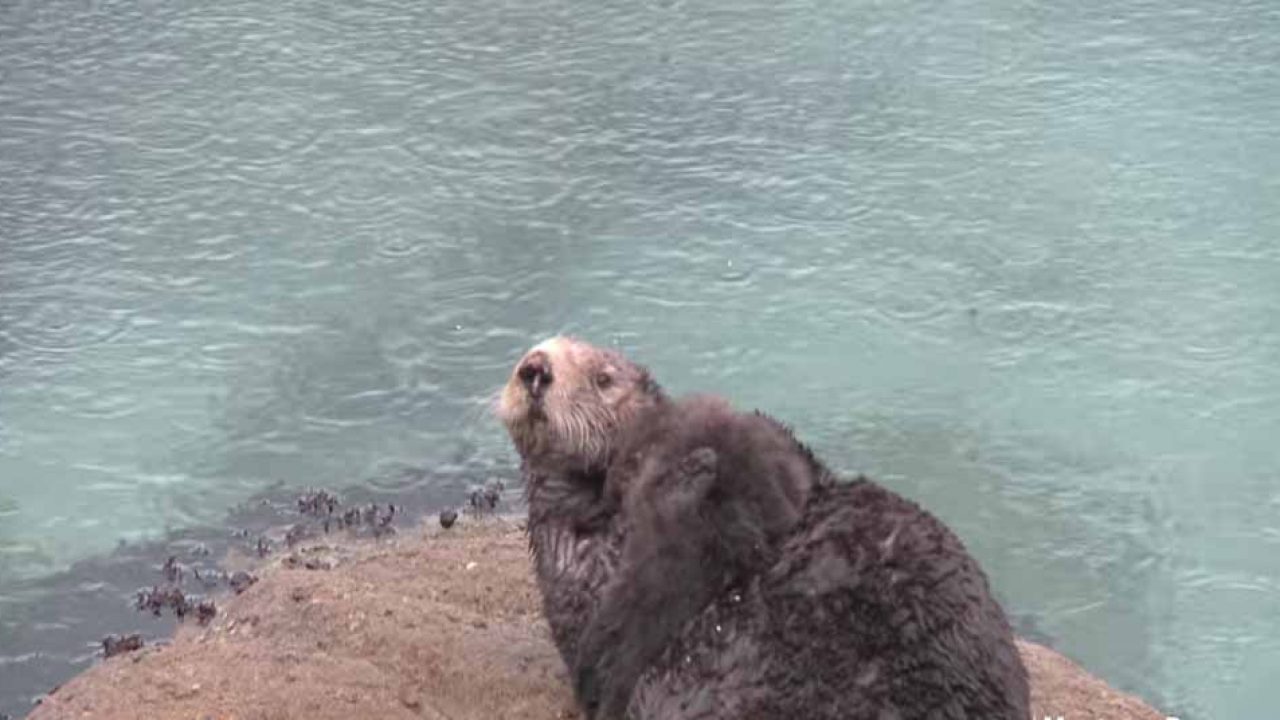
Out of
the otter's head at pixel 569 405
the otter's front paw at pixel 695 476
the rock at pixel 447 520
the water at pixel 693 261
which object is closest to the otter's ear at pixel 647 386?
the otter's head at pixel 569 405

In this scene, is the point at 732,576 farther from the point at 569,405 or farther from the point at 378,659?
the point at 378,659

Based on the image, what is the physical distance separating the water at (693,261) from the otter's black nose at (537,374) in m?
2.35

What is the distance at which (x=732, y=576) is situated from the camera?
16.3ft

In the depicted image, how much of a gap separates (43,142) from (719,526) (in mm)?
6690

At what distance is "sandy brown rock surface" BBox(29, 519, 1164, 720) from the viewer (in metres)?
5.61

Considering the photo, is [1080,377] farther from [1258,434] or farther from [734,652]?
[734,652]

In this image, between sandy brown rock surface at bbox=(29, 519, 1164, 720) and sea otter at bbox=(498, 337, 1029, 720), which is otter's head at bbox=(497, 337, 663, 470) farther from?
sandy brown rock surface at bbox=(29, 519, 1164, 720)

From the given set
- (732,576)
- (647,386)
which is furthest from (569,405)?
(732,576)

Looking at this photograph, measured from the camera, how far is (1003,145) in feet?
33.0

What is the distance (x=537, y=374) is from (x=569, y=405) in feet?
0.46

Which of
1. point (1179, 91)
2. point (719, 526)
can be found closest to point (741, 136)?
point (1179, 91)

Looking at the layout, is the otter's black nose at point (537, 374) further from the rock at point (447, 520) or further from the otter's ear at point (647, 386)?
the rock at point (447, 520)

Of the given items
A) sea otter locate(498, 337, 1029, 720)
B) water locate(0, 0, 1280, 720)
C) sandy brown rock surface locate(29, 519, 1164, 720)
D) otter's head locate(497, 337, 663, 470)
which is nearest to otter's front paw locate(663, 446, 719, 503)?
sea otter locate(498, 337, 1029, 720)

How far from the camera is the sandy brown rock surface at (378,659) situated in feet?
18.4
